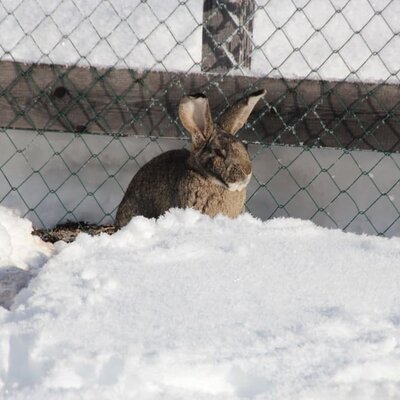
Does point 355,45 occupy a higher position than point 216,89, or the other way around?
point 355,45

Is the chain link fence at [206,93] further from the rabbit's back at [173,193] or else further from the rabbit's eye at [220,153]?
the rabbit's eye at [220,153]

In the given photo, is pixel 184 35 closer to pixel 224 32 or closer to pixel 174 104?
pixel 224 32

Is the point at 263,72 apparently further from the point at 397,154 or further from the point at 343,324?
the point at 343,324

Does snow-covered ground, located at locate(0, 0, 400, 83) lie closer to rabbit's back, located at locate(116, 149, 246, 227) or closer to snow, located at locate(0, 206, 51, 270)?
rabbit's back, located at locate(116, 149, 246, 227)

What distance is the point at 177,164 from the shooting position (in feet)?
14.9

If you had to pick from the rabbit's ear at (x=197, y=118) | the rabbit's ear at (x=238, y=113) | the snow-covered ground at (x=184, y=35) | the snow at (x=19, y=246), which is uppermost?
the snow-covered ground at (x=184, y=35)

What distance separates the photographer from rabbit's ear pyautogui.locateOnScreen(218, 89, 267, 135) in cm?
445

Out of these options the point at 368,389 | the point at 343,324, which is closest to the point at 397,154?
the point at 343,324

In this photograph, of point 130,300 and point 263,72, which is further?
point 263,72

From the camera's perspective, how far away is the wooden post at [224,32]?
5.00 meters

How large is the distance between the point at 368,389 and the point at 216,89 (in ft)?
8.98

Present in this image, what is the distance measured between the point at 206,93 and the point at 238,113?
0.47 metres

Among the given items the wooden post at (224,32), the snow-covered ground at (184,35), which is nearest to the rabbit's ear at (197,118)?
the wooden post at (224,32)

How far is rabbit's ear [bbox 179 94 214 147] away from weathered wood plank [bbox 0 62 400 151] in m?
0.56
